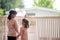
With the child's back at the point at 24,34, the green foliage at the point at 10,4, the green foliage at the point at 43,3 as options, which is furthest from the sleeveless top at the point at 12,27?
the green foliage at the point at 43,3

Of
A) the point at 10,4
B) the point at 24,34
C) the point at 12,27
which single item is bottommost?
the point at 24,34

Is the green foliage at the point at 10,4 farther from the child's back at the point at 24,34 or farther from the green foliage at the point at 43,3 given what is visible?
the child's back at the point at 24,34

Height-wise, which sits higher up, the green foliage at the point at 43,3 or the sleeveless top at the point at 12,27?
the green foliage at the point at 43,3

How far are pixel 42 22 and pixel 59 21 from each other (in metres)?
0.51

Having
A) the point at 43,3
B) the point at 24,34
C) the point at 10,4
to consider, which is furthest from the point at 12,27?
the point at 43,3

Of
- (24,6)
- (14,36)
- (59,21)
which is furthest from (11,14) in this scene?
(24,6)

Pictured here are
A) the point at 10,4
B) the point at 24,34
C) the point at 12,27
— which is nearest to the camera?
the point at 24,34

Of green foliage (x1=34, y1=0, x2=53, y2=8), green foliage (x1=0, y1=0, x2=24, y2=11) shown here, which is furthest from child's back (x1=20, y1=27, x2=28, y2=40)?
green foliage (x1=34, y1=0, x2=53, y2=8)

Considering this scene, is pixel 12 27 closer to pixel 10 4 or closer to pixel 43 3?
pixel 10 4

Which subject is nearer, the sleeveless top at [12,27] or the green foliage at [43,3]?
the sleeveless top at [12,27]

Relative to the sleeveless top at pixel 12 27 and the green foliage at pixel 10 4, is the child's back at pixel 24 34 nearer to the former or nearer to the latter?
the sleeveless top at pixel 12 27

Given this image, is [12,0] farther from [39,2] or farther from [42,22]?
[42,22]

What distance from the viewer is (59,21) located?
5.07 m

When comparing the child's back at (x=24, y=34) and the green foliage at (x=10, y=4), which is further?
the green foliage at (x=10, y=4)
